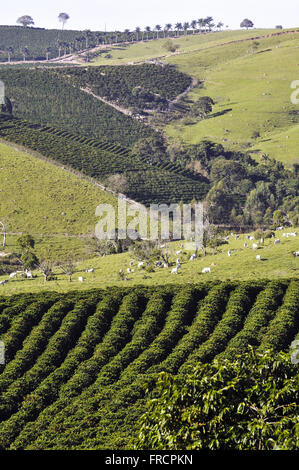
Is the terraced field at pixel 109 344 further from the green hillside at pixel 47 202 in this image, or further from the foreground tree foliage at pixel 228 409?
the green hillside at pixel 47 202

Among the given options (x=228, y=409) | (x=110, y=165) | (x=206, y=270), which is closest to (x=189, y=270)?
(x=206, y=270)

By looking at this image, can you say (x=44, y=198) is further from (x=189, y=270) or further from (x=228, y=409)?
(x=228, y=409)

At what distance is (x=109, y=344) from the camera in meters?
42.9

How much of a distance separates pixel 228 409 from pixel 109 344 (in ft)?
74.9

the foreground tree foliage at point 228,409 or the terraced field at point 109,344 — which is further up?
the foreground tree foliage at point 228,409

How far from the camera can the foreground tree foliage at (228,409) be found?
20250 mm

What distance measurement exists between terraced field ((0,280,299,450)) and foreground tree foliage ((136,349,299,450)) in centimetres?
740

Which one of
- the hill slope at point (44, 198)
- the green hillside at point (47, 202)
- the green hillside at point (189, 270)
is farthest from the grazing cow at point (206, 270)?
the hill slope at point (44, 198)

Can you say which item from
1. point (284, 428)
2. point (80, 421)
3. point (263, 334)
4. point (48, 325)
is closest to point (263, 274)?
point (263, 334)

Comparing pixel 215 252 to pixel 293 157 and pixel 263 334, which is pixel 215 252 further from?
pixel 293 157

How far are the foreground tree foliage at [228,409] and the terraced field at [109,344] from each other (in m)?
7.40

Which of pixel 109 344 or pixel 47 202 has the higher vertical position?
pixel 47 202

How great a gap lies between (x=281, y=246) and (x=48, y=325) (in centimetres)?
3354

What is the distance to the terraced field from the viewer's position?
109ft
